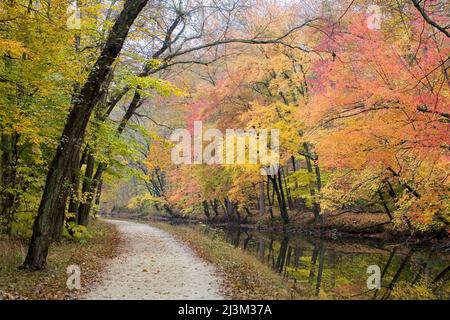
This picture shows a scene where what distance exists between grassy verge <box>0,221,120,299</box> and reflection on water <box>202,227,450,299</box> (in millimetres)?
4858

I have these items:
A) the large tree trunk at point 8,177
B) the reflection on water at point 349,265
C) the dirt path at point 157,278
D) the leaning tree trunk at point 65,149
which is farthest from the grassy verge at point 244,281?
the large tree trunk at point 8,177

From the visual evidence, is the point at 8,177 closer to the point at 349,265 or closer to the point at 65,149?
the point at 65,149

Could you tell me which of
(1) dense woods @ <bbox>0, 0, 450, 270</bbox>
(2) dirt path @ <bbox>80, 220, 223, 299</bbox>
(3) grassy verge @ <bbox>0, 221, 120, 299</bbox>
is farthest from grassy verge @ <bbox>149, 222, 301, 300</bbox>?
(1) dense woods @ <bbox>0, 0, 450, 270</bbox>

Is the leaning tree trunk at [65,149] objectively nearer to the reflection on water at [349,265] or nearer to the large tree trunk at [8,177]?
the large tree trunk at [8,177]

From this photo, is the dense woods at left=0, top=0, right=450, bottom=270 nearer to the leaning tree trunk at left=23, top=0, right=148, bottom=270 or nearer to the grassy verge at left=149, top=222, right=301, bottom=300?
the leaning tree trunk at left=23, top=0, right=148, bottom=270

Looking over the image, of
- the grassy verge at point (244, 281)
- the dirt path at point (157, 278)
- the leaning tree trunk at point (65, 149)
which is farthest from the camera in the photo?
the leaning tree trunk at point (65, 149)

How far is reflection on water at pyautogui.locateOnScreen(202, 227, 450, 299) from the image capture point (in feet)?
31.5

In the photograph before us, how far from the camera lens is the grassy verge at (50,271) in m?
6.54

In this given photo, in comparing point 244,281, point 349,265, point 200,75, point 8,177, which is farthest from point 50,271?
point 349,265

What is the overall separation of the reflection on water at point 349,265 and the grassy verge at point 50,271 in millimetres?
4858

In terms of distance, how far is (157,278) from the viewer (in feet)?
27.6

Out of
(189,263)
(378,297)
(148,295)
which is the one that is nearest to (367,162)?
(378,297)

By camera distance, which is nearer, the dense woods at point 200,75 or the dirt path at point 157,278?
the dirt path at point 157,278

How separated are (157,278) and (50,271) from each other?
2.16m
